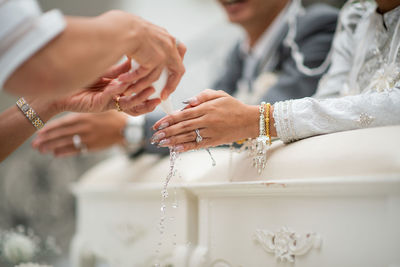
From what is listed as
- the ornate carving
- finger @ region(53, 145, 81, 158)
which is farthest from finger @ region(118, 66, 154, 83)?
finger @ region(53, 145, 81, 158)

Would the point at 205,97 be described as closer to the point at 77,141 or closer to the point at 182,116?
the point at 182,116

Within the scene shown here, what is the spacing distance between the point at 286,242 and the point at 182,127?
282mm

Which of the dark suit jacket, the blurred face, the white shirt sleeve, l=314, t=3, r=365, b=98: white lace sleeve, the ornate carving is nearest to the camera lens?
the white shirt sleeve

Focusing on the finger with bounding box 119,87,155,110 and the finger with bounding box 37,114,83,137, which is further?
the finger with bounding box 37,114,83,137

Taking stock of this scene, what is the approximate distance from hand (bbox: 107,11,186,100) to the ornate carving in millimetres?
334

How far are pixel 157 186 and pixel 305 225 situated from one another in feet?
1.51

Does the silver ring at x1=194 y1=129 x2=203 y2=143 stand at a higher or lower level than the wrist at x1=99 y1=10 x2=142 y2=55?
lower

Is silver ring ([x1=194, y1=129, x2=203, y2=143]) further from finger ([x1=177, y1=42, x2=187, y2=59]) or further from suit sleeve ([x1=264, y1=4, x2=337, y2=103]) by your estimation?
suit sleeve ([x1=264, y1=4, x2=337, y2=103])

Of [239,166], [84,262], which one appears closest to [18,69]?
[239,166]

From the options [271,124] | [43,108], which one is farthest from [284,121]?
[43,108]

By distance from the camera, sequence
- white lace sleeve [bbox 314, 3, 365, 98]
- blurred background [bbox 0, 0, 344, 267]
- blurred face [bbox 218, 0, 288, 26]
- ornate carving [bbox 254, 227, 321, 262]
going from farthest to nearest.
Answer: blurred background [bbox 0, 0, 344, 267] → blurred face [bbox 218, 0, 288, 26] → white lace sleeve [bbox 314, 3, 365, 98] → ornate carving [bbox 254, 227, 321, 262]

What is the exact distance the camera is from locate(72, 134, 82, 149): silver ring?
4.00ft

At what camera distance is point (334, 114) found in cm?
67

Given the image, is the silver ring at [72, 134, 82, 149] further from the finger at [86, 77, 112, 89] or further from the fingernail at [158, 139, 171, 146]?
the fingernail at [158, 139, 171, 146]
